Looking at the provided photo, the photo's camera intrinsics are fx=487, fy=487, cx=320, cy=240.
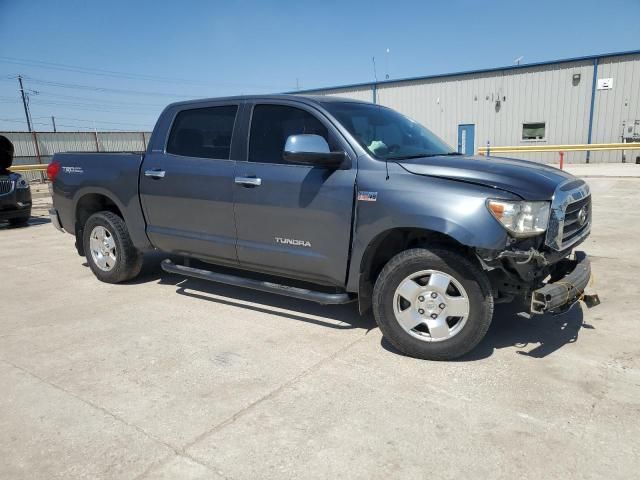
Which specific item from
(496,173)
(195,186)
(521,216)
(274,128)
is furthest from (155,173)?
(521,216)

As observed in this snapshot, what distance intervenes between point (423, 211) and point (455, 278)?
0.51 meters

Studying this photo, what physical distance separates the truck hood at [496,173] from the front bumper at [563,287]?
23.6 inches

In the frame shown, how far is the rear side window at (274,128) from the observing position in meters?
4.08

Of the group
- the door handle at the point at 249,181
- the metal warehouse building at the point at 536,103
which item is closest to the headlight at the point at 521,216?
the door handle at the point at 249,181

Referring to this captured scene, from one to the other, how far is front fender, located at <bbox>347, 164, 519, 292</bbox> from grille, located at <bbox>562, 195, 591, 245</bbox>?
59 centimetres

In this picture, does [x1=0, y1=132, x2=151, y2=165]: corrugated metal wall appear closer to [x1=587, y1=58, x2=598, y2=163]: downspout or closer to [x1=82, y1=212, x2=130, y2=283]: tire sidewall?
[x1=82, y1=212, x2=130, y2=283]: tire sidewall

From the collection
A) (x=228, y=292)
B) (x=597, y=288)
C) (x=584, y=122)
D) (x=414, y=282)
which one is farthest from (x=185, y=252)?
(x=584, y=122)

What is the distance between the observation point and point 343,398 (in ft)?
9.91

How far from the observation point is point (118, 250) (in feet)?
17.8

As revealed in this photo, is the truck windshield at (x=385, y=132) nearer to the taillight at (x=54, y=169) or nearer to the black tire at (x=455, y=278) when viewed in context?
the black tire at (x=455, y=278)

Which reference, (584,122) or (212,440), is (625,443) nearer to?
(212,440)

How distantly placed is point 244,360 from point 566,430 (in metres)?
2.12

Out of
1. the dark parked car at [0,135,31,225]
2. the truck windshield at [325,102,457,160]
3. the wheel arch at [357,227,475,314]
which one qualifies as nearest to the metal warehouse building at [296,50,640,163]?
the truck windshield at [325,102,457,160]

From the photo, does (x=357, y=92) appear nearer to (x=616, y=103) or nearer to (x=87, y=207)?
(x=616, y=103)
